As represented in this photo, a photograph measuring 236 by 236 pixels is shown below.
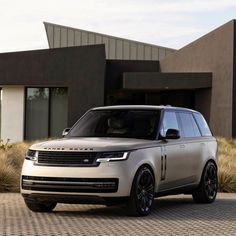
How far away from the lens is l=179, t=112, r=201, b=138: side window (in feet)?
37.4

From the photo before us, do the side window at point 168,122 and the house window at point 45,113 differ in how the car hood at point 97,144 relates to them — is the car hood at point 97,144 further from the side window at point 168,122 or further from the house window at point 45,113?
the house window at point 45,113

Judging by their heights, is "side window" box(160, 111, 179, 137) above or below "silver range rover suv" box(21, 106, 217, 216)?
above

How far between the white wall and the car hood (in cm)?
2048

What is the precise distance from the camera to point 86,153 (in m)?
9.27

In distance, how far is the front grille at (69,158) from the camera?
9.25 m

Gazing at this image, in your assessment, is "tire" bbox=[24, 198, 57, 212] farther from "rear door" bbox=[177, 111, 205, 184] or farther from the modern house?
the modern house

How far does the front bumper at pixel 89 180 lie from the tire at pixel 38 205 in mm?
620

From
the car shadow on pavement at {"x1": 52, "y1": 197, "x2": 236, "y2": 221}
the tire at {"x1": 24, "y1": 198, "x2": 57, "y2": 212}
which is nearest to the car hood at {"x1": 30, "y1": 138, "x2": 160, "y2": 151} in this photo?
the tire at {"x1": 24, "y1": 198, "x2": 57, "y2": 212}

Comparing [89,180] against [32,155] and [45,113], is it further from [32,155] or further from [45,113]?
[45,113]

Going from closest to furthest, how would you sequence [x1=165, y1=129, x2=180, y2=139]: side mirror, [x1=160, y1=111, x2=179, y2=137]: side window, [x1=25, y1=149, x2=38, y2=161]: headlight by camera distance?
[x1=25, y1=149, x2=38, y2=161]: headlight
[x1=165, y1=129, x2=180, y2=139]: side mirror
[x1=160, y1=111, x2=179, y2=137]: side window

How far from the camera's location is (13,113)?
99.8 ft

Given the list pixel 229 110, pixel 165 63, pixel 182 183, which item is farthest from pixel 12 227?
pixel 165 63

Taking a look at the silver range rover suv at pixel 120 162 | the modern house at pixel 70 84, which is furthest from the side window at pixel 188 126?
the modern house at pixel 70 84

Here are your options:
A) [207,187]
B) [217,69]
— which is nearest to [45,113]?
[217,69]
